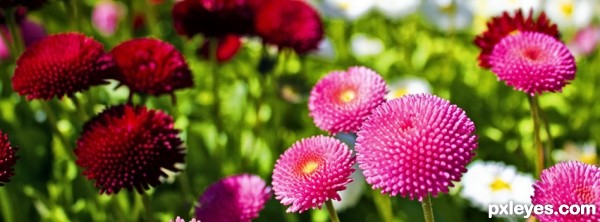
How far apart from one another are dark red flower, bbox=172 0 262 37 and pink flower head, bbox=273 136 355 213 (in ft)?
1.76

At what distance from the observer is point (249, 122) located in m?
1.51

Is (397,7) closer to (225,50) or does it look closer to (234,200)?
(225,50)

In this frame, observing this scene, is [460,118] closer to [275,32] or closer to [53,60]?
[53,60]

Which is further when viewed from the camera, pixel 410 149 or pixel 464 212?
pixel 464 212

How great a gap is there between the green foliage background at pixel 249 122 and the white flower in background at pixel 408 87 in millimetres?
44

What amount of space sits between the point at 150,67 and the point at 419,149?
0.40 meters

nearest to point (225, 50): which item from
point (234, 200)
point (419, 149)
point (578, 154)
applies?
point (578, 154)

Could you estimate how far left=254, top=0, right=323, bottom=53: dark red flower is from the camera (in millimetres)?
1227

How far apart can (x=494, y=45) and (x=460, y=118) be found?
0.27 m

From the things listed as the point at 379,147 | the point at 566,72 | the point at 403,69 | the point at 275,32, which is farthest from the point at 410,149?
the point at 403,69

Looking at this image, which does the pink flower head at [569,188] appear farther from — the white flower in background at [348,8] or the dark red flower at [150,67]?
the white flower in background at [348,8]

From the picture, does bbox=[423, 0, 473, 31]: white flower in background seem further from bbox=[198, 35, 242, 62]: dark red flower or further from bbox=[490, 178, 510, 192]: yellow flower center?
bbox=[490, 178, 510, 192]: yellow flower center

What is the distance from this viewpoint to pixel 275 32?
4.05ft

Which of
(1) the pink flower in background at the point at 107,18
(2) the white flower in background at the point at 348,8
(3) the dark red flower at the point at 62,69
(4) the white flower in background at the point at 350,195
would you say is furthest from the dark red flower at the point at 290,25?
(1) the pink flower in background at the point at 107,18
